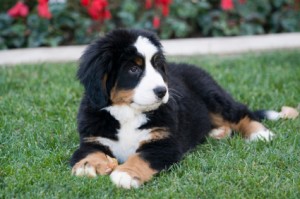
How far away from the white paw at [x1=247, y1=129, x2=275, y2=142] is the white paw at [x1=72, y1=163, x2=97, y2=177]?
1466mm

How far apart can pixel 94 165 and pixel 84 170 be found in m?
0.10

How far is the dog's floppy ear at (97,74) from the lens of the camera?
4.04 meters

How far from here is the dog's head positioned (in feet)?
13.2

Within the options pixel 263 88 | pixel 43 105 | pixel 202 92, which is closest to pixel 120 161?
pixel 202 92

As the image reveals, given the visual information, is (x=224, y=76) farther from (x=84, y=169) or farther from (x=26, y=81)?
(x=84, y=169)

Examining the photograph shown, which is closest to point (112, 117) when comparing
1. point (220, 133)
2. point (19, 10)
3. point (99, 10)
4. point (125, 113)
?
point (125, 113)

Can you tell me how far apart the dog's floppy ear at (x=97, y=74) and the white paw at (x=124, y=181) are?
1.81ft

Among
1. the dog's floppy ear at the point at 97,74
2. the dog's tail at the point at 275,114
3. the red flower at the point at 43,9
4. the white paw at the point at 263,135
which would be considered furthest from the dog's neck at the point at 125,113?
the red flower at the point at 43,9

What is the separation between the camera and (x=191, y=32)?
9.18 metres

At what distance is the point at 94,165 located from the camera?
3.98 meters

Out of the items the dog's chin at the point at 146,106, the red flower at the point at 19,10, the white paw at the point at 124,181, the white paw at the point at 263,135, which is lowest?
the red flower at the point at 19,10

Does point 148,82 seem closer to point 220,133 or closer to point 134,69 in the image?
point 134,69

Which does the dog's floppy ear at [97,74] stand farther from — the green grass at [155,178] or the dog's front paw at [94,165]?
the green grass at [155,178]

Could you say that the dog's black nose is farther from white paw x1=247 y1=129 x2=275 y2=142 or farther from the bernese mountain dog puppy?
white paw x1=247 y1=129 x2=275 y2=142
